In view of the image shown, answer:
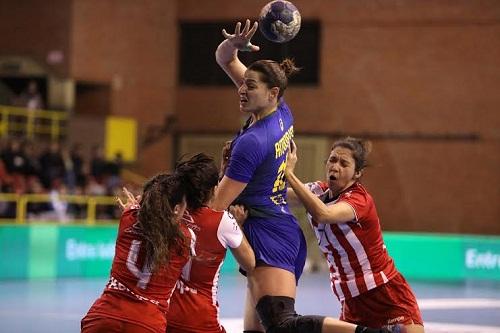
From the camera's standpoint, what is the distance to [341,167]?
679cm

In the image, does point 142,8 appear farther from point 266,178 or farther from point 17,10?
point 266,178

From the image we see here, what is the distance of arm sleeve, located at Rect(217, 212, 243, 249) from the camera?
566cm

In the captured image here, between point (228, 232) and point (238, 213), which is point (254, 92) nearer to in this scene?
point (238, 213)

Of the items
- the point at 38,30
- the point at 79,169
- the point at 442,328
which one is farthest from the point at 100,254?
the point at 38,30

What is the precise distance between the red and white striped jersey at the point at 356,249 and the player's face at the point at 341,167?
74 millimetres

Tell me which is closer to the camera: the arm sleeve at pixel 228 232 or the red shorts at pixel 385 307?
the arm sleeve at pixel 228 232

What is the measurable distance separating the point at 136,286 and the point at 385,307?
2079 mm

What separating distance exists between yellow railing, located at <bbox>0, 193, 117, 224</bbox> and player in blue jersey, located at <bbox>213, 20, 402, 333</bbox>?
1192cm

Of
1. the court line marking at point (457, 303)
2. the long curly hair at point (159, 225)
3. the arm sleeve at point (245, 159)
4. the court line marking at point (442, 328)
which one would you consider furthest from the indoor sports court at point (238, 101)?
the long curly hair at point (159, 225)

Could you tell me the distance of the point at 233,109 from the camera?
2583 centimetres

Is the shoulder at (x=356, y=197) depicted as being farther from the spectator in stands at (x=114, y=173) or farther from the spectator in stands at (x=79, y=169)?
the spectator in stands at (x=114, y=173)

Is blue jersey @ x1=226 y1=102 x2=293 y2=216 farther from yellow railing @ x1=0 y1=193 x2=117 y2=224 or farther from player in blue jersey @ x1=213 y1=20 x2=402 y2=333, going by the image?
yellow railing @ x1=0 y1=193 x2=117 y2=224

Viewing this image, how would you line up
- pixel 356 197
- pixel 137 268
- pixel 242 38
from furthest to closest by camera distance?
pixel 242 38
pixel 356 197
pixel 137 268

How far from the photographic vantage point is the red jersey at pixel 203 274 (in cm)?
564
